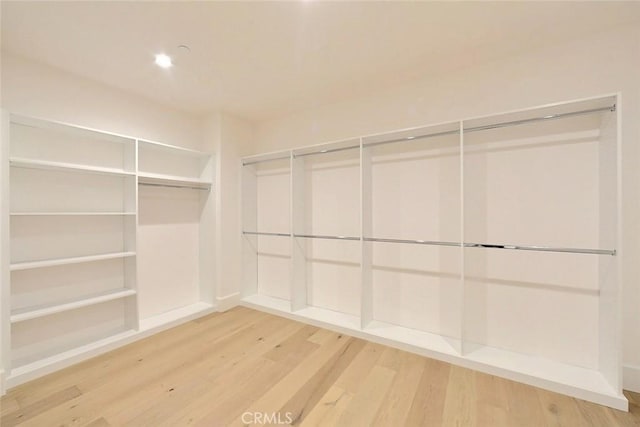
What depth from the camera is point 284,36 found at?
185cm

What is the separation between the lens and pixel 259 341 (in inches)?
96.7

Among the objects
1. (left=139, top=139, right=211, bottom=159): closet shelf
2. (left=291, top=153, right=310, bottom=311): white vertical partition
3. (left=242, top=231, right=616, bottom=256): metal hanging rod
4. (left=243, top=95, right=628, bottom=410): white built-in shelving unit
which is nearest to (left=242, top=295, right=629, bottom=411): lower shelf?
(left=243, top=95, right=628, bottom=410): white built-in shelving unit

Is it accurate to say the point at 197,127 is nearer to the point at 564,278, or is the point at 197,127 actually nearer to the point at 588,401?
the point at 564,278

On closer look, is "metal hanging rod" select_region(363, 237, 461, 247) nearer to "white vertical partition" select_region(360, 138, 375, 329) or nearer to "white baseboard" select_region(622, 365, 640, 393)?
"white vertical partition" select_region(360, 138, 375, 329)

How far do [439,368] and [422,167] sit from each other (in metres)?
1.68

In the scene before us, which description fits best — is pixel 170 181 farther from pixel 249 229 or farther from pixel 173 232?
pixel 249 229

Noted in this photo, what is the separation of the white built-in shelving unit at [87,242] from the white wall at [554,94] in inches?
89.3

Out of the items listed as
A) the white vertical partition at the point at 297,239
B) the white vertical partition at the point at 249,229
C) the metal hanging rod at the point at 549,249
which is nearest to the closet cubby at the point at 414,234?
the metal hanging rod at the point at 549,249

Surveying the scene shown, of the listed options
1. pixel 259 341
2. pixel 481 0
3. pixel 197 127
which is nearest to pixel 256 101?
pixel 197 127

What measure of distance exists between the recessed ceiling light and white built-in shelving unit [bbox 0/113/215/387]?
0.75m

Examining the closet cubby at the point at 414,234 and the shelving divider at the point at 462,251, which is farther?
the closet cubby at the point at 414,234

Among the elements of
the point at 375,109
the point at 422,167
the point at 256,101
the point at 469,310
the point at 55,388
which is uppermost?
the point at 256,101

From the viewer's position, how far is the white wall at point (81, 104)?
2033mm

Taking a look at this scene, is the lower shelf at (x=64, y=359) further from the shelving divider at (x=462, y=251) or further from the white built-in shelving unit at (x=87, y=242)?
the shelving divider at (x=462, y=251)
